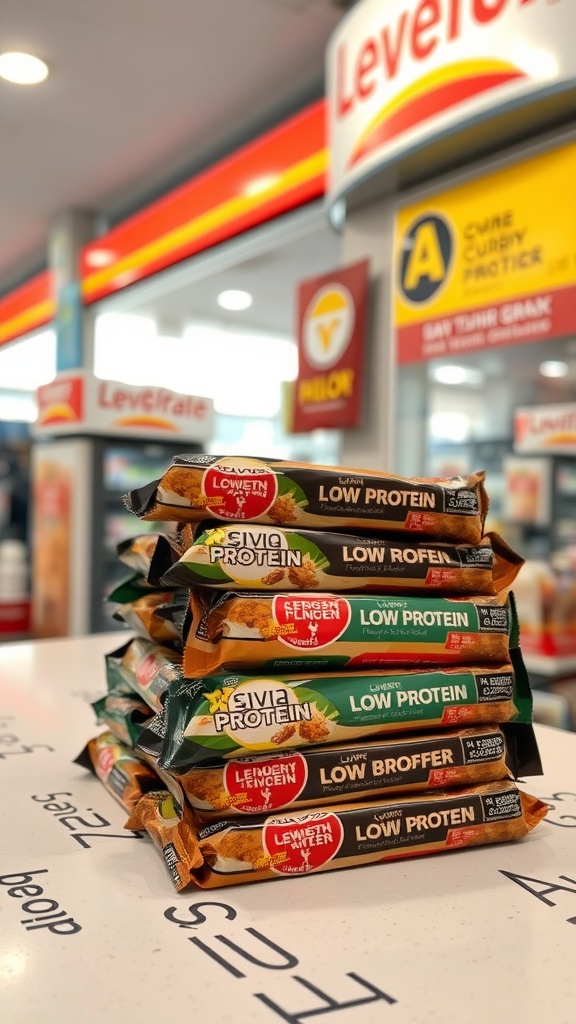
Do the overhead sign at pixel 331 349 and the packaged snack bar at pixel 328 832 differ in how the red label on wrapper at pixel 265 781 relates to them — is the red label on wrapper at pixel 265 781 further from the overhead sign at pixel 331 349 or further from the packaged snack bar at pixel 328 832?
the overhead sign at pixel 331 349

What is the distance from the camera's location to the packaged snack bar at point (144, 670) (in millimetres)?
894

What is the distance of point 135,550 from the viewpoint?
106 cm

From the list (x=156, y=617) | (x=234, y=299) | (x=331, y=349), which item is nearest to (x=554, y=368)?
(x=331, y=349)

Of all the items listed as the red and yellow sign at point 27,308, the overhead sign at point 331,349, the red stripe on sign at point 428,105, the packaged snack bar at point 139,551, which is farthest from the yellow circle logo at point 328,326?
the red and yellow sign at point 27,308

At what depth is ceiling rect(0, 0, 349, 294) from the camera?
416cm

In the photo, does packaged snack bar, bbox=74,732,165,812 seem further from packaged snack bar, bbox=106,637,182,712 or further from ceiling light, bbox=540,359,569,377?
ceiling light, bbox=540,359,569,377

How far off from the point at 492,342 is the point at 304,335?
46.2 inches

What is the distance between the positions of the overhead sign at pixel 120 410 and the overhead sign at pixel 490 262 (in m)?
2.04

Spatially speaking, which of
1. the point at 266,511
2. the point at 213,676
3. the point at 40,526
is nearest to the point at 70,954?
the point at 213,676

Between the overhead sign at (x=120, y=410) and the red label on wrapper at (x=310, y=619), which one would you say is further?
the overhead sign at (x=120, y=410)

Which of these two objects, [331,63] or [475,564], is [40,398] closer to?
[331,63]

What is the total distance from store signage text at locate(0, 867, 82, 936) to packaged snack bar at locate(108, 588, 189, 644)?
263 millimetres

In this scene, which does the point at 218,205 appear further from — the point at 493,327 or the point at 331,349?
the point at 493,327

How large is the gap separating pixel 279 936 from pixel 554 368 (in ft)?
10.0
